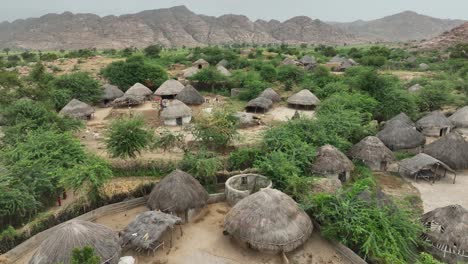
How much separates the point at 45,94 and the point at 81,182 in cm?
1412

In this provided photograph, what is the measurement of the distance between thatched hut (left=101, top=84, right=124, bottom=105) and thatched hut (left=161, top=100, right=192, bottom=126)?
8915 mm

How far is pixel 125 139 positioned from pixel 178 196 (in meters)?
4.62

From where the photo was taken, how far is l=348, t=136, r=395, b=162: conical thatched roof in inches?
722

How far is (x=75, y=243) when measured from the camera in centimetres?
1036

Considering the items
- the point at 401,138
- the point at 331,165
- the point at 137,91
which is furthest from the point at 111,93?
the point at 401,138

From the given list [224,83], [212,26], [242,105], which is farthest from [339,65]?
[212,26]

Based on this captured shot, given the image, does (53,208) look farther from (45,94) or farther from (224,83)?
(224,83)

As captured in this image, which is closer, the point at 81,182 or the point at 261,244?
the point at 261,244

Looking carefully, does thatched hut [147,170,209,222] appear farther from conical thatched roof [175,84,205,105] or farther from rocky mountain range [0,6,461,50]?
rocky mountain range [0,6,461,50]

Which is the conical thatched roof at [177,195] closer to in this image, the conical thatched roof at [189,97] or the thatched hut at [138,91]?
the conical thatched roof at [189,97]

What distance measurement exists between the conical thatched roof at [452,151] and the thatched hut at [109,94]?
1019 inches

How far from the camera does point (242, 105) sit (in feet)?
101

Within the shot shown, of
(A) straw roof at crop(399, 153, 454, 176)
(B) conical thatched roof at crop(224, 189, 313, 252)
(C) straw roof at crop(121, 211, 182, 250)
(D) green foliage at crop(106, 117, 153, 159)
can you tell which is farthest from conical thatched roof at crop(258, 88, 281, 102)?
(C) straw roof at crop(121, 211, 182, 250)

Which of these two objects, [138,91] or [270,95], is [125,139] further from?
[270,95]
